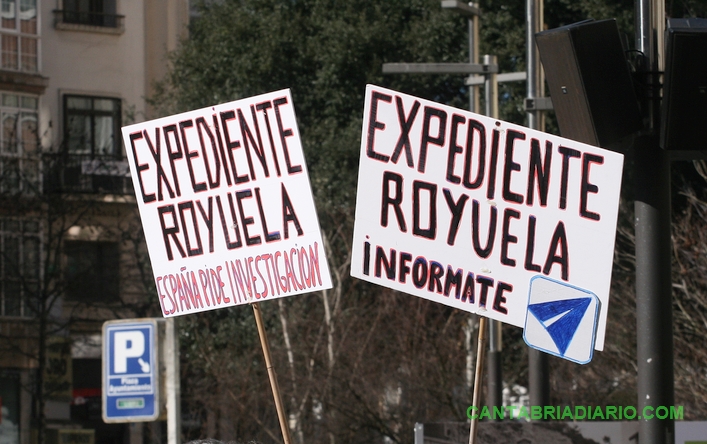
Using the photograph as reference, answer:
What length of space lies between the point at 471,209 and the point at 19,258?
1036 inches

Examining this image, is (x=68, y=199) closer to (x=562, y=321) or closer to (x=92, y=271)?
(x=92, y=271)

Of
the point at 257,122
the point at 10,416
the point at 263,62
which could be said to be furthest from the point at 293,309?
the point at 257,122

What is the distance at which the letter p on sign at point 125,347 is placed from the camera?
34.2 feet

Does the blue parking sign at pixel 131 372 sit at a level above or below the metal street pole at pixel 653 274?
below

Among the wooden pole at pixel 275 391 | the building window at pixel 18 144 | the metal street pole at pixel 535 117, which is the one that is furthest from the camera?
the building window at pixel 18 144

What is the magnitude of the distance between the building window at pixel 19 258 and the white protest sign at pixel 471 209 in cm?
2502

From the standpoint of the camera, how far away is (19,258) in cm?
3022

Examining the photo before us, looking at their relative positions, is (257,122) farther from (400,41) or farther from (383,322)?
(400,41)

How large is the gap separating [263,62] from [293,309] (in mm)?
5433

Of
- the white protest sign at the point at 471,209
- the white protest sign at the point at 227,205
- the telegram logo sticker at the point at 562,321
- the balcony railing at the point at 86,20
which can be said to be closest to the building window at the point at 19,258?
the balcony railing at the point at 86,20

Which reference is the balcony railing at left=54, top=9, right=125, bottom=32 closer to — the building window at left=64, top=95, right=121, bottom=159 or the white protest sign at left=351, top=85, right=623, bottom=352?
the building window at left=64, top=95, right=121, bottom=159
